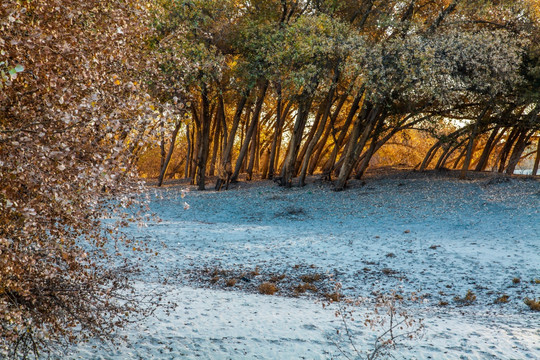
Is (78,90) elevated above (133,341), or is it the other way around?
(78,90)

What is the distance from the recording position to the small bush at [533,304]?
23.2 feet

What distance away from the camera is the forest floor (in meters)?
5.43

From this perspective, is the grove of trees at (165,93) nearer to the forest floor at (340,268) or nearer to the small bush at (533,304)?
the forest floor at (340,268)

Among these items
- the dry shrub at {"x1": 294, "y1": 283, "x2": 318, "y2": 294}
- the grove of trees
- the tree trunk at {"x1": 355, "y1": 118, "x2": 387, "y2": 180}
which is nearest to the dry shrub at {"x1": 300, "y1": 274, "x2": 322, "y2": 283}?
the dry shrub at {"x1": 294, "y1": 283, "x2": 318, "y2": 294}

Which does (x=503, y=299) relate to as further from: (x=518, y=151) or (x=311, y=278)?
(x=518, y=151)

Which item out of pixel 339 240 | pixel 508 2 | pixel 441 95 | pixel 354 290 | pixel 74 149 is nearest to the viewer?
pixel 74 149

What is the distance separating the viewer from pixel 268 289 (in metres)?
8.11

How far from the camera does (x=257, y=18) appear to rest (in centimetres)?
1773

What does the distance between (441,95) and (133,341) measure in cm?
1169

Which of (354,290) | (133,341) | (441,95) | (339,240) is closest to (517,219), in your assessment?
(441,95)

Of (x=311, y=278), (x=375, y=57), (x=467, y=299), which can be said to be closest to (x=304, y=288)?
(x=311, y=278)

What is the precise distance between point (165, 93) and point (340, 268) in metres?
6.82

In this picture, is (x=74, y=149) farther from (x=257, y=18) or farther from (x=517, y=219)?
(x=257, y=18)

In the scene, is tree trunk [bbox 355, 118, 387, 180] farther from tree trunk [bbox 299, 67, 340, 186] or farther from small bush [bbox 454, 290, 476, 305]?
small bush [bbox 454, 290, 476, 305]
